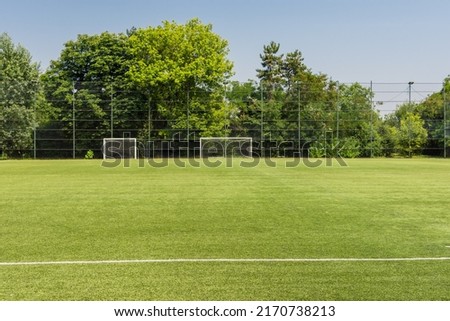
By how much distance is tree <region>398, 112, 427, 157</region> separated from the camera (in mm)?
42188

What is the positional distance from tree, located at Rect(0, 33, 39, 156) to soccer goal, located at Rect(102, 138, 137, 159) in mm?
6063

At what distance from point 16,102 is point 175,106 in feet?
41.2

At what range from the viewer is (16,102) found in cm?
4059

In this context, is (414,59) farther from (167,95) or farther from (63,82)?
(63,82)

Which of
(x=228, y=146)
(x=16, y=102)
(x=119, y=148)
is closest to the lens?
(x=16, y=102)

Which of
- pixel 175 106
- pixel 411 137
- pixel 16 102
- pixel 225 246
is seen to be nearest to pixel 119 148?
pixel 175 106

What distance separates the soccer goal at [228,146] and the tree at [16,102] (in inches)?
543

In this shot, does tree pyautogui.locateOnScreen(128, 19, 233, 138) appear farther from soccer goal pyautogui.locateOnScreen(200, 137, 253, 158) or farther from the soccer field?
the soccer field

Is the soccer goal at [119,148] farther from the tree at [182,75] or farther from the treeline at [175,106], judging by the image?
the tree at [182,75]

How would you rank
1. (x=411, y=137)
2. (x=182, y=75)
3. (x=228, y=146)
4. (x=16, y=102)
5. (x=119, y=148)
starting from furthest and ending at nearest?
(x=182, y=75)
(x=411, y=137)
(x=228, y=146)
(x=119, y=148)
(x=16, y=102)

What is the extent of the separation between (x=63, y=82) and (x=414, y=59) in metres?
28.2

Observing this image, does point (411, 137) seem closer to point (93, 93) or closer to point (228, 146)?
point (228, 146)

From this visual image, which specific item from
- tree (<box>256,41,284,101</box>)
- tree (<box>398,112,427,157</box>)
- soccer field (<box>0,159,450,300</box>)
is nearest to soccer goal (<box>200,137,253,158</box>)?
tree (<box>398,112,427,157</box>)

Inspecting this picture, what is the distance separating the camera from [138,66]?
4372cm
